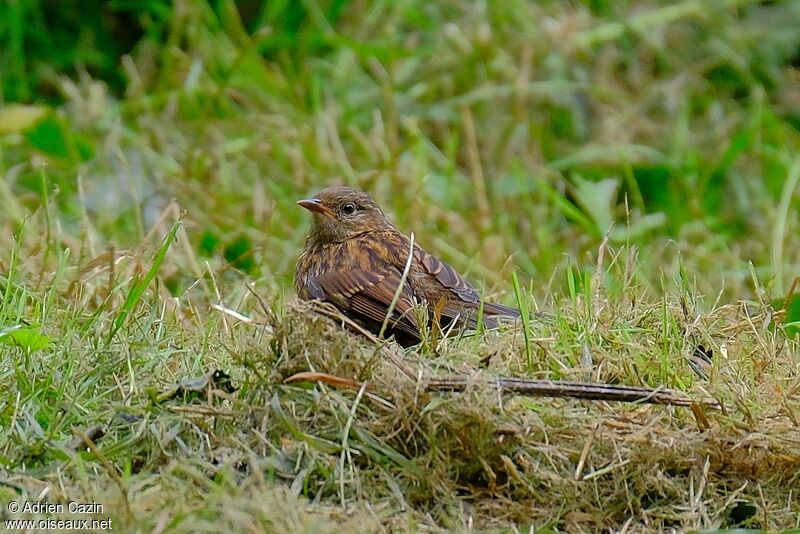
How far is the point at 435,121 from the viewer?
8.17m

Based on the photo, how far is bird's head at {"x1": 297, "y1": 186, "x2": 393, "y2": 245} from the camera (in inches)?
222

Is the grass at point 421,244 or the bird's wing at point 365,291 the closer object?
the grass at point 421,244

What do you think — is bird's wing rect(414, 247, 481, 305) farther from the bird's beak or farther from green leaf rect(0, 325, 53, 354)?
green leaf rect(0, 325, 53, 354)

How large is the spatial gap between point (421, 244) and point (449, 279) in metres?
1.89

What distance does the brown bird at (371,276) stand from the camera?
473 cm

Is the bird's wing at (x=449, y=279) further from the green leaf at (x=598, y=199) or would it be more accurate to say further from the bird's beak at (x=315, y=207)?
the green leaf at (x=598, y=199)

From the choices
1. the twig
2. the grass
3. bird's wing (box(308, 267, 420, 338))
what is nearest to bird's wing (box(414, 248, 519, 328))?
bird's wing (box(308, 267, 420, 338))

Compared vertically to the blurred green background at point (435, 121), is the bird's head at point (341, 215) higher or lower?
higher

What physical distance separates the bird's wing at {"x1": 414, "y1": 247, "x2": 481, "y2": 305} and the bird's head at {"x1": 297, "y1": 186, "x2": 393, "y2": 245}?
61 cm

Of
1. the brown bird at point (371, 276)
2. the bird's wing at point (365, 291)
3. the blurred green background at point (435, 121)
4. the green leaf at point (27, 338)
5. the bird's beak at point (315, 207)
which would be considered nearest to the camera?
the green leaf at point (27, 338)

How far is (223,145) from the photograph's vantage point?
7.79m

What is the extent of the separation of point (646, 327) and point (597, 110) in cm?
449

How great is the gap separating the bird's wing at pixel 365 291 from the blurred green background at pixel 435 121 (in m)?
1.39

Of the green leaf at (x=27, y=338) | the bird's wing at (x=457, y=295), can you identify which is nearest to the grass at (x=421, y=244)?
the green leaf at (x=27, y=338)
